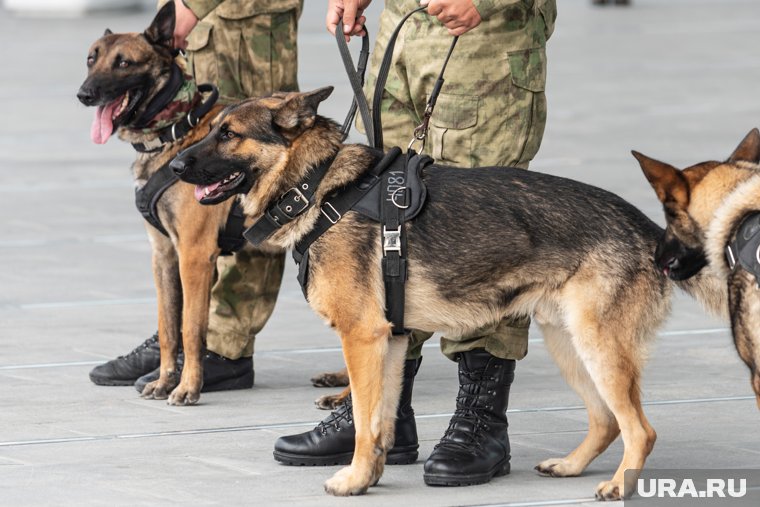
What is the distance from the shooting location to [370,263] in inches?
181

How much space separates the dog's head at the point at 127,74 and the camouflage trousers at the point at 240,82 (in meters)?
0.33

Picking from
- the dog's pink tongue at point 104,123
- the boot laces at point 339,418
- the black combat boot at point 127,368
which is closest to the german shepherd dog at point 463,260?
the boot laces at point 339,418

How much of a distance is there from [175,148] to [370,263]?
1629mm

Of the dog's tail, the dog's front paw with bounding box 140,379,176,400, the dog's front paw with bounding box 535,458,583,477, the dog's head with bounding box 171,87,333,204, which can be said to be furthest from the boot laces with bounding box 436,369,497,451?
the dog's front paw with bounding box 140,379,176,400

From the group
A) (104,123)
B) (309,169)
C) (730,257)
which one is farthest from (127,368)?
(730,257)

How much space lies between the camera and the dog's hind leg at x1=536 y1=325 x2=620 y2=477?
4816 mm

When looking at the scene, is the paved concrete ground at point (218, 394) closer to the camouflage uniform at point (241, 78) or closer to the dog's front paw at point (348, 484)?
the dog's front paw at point (348, 484)

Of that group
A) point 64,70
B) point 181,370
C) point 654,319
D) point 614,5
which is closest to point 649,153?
point 181,370

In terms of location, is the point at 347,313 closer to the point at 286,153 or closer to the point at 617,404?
the point at 286,153

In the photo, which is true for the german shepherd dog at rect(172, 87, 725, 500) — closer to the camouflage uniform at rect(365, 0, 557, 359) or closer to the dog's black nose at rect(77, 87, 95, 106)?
the camouflage uniform at rect(365, 0, 557, 359)

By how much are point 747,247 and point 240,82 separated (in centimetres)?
283

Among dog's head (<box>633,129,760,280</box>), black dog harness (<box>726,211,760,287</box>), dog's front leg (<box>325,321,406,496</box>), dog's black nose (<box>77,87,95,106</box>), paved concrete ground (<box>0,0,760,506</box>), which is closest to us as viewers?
black dog harness (<box>726,211,760,287</box>)

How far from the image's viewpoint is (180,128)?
5.93 metres

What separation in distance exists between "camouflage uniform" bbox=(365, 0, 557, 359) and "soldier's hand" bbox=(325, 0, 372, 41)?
0.19 metres
